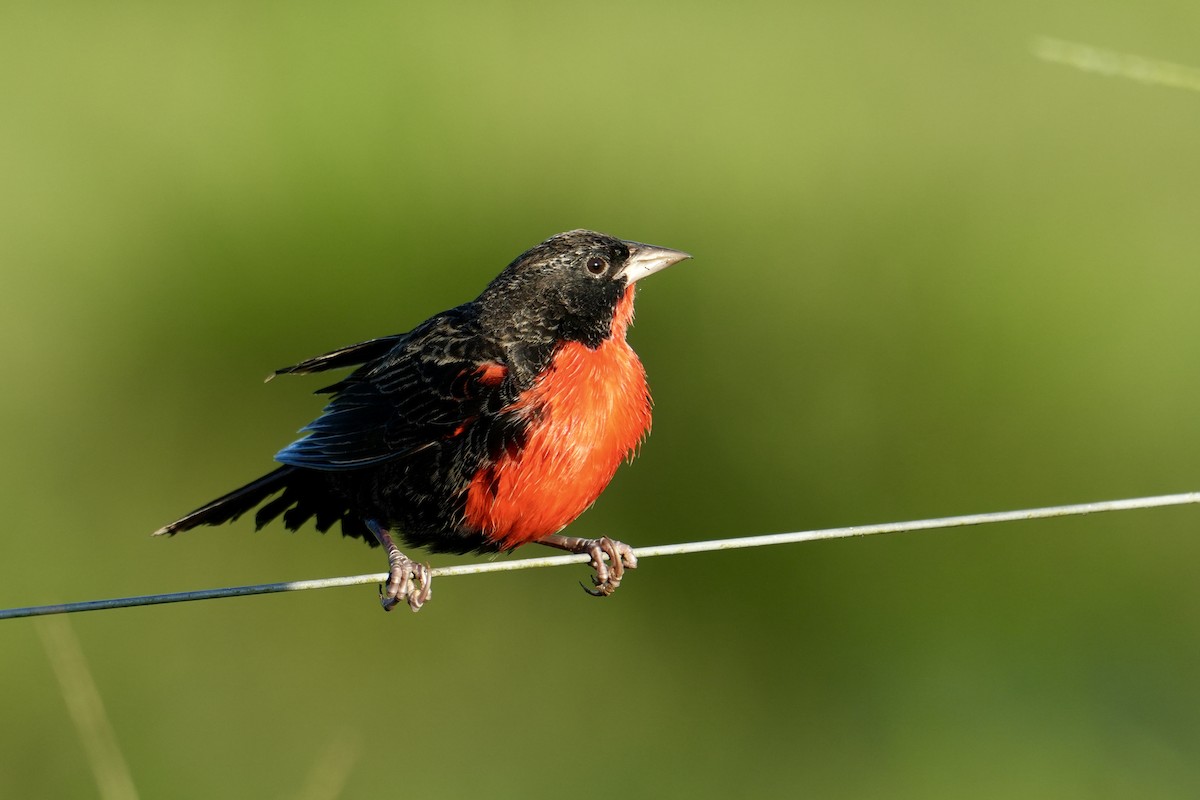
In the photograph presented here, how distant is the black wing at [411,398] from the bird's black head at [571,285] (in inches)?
4.6

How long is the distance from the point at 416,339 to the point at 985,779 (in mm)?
3566

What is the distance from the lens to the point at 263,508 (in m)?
5.04

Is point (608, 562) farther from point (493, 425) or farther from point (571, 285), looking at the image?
point (571, 285)

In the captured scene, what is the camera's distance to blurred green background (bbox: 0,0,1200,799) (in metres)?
6.85

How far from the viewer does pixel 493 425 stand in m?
4.34

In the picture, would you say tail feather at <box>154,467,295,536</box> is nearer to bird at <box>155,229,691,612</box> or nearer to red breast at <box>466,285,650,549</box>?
bird at <box>155,229,691,612</box>

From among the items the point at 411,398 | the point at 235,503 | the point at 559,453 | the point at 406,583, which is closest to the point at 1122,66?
the point at 559,453

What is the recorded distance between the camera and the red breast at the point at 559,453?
13.9ft

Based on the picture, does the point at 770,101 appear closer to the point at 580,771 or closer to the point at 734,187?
the point at 734,187

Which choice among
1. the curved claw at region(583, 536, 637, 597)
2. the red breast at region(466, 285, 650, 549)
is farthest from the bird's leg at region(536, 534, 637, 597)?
the red breast at region(466, 285, 650, 549)

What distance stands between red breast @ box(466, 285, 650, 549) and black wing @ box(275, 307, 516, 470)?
0.13 meters

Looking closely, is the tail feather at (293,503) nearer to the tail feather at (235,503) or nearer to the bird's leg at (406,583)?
the tail feather at (235,503)

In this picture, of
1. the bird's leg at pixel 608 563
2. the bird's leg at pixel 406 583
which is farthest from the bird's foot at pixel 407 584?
the bird's leg at pixel 608 563

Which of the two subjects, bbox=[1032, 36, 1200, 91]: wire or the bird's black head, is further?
the bird's black head
